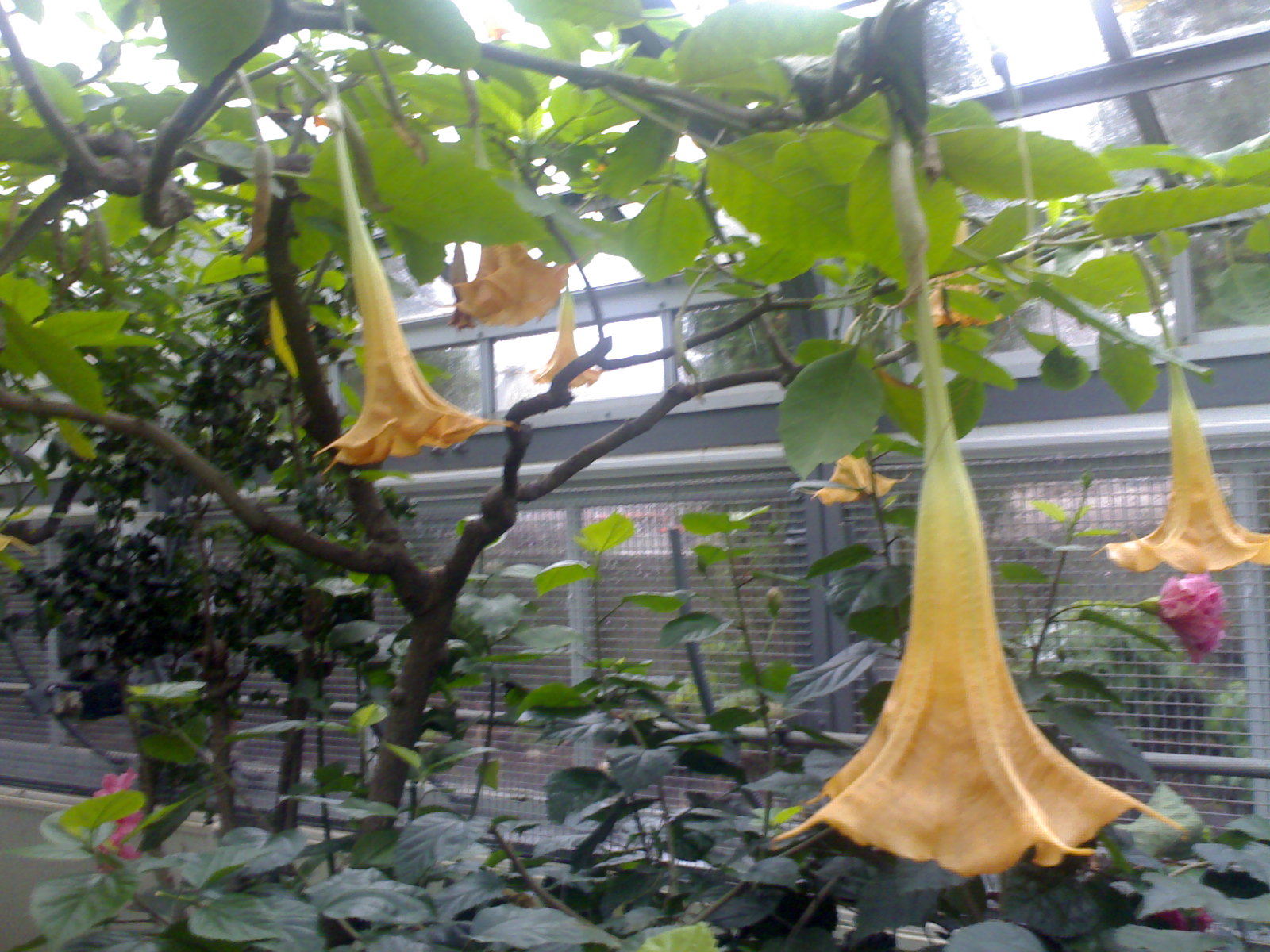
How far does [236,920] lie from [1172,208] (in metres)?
0.65

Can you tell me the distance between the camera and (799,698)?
0.76 meters

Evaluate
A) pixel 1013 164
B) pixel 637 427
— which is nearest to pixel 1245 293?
pixel 1013 164

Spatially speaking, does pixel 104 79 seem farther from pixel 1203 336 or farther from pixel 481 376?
pixel 1203 336

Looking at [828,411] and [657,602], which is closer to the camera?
[828,411]

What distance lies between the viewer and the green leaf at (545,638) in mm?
830

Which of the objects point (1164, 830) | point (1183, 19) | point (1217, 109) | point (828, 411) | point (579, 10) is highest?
point (1183, 19)

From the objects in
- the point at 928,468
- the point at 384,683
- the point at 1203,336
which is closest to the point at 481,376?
the point at 384,683

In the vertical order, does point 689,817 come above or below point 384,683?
below

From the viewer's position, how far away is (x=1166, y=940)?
497mm

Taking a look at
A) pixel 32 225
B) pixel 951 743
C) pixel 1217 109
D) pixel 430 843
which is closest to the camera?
pixel 951 743

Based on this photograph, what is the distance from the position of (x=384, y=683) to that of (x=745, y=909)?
1.53ft

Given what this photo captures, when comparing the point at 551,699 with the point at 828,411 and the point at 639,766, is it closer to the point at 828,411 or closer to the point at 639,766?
the point at 639,766

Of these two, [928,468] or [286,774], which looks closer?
[928,468]

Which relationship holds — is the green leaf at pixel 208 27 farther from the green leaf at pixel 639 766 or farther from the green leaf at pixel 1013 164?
the green leaf at pixel 639 766
